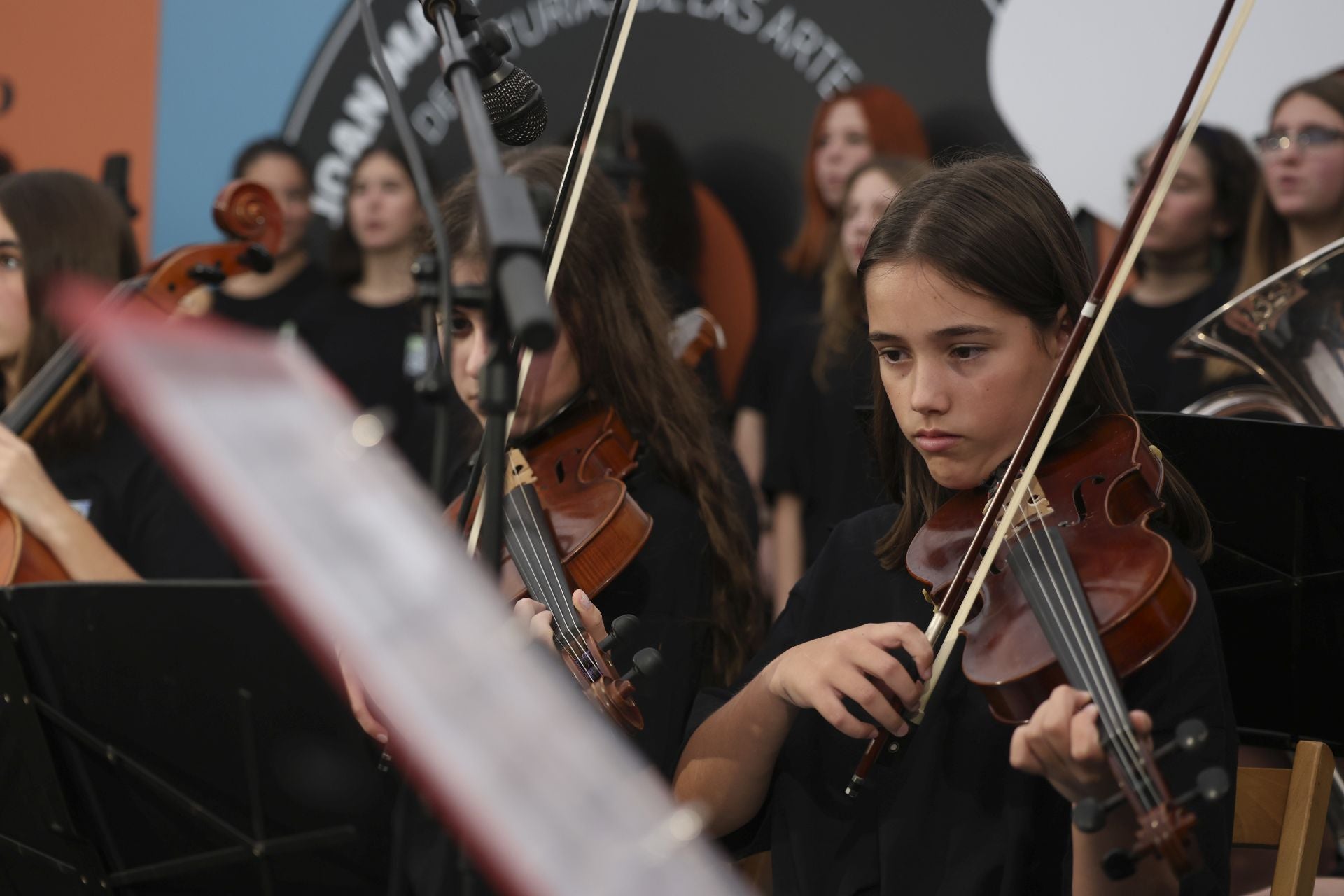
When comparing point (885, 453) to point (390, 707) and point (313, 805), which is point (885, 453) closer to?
point (313, 805)

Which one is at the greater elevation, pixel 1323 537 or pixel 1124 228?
pixel 1124 228

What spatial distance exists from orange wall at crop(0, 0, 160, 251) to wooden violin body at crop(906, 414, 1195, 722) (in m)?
3.39

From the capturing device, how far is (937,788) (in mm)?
1423

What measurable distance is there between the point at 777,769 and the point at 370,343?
2.33 metres

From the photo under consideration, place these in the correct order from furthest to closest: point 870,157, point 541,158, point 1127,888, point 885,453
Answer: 1. point 870,157
2. point 541,158
3. point 885,453
4. point 1127,888

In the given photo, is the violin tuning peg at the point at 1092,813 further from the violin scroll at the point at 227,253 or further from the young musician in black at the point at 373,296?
the young musician in black at the point at 373,296

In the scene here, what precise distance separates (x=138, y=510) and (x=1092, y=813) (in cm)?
199

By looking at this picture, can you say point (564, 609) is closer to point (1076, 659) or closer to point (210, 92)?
point (1076, 659)

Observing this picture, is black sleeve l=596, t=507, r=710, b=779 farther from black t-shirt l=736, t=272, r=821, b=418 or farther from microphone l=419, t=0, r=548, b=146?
black t-shirt l=736, t=272, r=821, b=418

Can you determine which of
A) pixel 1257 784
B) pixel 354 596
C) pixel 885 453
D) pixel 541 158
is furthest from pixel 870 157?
pixel 354 596

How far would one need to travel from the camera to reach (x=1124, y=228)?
4.22 ft

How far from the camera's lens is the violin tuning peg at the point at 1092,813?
1.07 m

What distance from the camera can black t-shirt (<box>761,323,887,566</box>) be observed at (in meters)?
2.85

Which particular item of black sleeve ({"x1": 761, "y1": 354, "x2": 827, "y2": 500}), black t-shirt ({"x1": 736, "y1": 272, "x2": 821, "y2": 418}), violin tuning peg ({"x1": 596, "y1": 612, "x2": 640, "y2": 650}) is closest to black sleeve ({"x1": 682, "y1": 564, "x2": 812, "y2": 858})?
violin tuning peg ({"x1": 596, "y1": 612, "x2": 640, "y2": 650})
